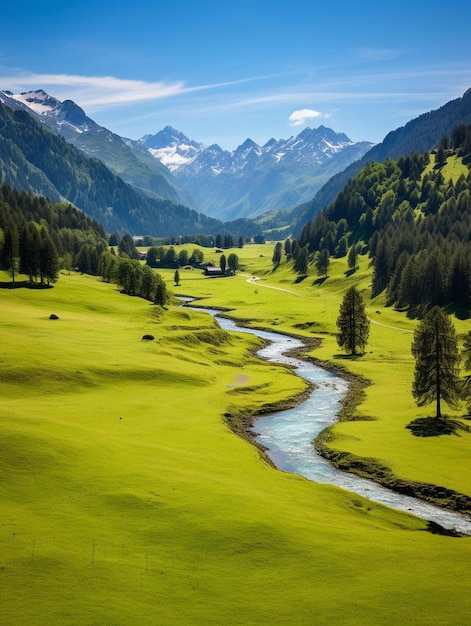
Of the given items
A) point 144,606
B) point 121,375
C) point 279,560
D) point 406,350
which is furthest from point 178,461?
point 406,350

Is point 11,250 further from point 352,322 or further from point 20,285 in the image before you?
point 352,322

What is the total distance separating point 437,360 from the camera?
78000mm

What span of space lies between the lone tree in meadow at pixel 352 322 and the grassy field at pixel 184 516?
32.6 metres

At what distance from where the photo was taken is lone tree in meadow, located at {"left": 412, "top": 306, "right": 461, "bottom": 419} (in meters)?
78.1

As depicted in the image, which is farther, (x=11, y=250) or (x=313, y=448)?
(x=11, y=250)

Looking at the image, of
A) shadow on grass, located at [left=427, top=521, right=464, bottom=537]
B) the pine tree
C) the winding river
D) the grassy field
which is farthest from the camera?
the pine tree

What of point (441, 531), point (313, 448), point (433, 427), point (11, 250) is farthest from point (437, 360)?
point (11, 250)

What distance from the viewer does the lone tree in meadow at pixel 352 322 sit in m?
126

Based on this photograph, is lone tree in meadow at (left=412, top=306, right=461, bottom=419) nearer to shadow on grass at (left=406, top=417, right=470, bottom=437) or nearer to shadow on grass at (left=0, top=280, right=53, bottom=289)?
shadow on grass at (left=406, top=417, right=470, bottom=437)

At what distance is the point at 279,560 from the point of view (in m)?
39.5

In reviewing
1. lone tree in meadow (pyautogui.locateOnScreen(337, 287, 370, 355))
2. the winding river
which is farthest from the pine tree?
lone tree in meadow (pyautogui.locateOnScreen(337, 287, 370, 355))

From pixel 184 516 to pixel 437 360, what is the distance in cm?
4661

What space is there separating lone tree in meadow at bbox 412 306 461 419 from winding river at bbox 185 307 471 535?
15115mm

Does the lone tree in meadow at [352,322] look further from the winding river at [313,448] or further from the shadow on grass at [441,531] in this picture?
the shadow on grass at [441,531]
